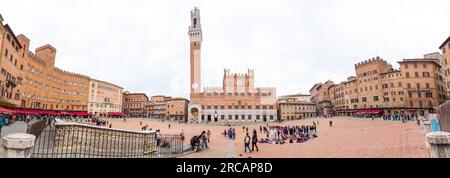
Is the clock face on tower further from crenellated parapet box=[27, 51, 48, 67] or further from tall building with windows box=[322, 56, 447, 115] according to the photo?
tall building with windows box=[322, 56, 447, 115]

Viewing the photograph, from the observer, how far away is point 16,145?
3.59 meters

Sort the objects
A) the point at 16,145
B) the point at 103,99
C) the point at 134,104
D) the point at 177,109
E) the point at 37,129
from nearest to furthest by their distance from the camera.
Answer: the point at 16,145 → the point at 37,129 → the point at 103,99 → the point at 177,109 → the point at 134,104

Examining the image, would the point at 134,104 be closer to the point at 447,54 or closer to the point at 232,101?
the point at 232,101

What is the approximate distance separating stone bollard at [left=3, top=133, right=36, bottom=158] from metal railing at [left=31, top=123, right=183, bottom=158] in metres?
4.58

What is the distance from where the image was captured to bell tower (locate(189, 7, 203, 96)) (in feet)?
250

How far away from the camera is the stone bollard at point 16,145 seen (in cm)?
354

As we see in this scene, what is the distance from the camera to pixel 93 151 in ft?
29.8

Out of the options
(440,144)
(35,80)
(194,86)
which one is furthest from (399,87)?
(35,80)

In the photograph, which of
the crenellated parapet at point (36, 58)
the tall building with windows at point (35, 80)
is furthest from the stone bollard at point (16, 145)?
the crenellated parapet at point (36, 58)

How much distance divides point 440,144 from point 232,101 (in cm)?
7032

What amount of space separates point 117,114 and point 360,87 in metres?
78.0

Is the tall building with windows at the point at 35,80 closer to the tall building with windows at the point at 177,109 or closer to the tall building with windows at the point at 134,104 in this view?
the tall building with windows at the point at 134,104

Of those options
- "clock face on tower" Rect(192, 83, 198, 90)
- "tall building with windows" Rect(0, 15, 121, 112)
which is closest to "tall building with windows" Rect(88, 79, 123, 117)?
"tall building with windows" Rect(0, 15, 121, 112)
